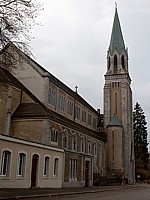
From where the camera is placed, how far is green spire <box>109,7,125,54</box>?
71562mm

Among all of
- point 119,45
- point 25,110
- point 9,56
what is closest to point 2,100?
→ point 25,110

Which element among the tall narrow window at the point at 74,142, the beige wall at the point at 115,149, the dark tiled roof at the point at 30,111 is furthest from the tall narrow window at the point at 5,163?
the beige wall at the point at 115,149

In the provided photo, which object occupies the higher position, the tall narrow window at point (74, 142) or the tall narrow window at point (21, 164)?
the tall narrow window at point (74, 142)

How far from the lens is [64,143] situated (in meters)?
41.4

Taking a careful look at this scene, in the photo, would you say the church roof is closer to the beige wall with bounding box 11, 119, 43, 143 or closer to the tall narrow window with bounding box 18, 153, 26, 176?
the beige wall with bounding box 11, 119, 43, 143

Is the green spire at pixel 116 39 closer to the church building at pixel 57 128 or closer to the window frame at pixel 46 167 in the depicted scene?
the church building at pixel 57 128

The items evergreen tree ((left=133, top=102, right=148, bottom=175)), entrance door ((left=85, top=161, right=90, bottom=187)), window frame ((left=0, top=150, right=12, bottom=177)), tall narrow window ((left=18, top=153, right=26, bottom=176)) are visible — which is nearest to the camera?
window frame ((left=0, top=150, right=12, bottom=177))

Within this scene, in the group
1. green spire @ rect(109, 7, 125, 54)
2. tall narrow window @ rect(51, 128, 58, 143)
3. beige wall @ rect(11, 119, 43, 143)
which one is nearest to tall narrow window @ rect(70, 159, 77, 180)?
tall narrow window @ rect(51, 128, 58, 143)

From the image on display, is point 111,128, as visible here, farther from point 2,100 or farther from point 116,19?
point 2,100

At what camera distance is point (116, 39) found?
73188 millimetres

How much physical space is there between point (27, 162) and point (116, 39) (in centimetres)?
5327

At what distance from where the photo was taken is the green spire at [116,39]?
235 feet

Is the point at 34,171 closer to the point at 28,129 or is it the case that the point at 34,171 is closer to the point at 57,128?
the point at 28,129

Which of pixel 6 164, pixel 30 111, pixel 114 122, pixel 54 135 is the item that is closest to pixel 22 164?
pixel 6 164
